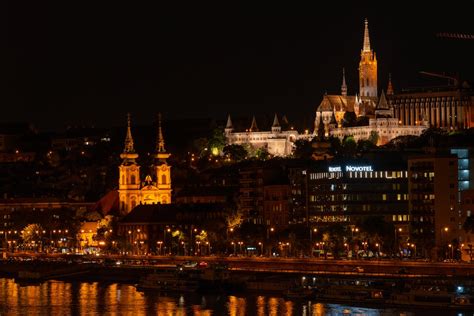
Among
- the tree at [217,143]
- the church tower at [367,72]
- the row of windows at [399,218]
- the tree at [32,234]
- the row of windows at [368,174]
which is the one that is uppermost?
the church tower at [367,72]

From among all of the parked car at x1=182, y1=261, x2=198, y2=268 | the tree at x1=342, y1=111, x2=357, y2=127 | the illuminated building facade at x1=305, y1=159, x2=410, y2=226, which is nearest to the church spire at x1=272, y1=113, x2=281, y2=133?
the tree at x1=342, y1=111, x2=357, y2=127

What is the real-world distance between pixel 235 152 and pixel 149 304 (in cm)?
8569

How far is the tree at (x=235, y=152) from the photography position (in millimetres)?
172875

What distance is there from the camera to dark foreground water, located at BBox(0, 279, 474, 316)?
3233 inches

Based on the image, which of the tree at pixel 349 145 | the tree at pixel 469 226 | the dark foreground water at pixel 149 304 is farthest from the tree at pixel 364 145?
the dark foreground water at pixel 149 304

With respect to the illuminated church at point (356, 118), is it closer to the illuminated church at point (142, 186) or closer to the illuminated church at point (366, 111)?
the illuminated church at point (366, 111)

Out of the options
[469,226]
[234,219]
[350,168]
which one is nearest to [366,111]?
[234,219]

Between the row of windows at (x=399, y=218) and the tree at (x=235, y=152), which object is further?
the tree at (x=235, y=152)

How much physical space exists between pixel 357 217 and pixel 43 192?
67.8 metres

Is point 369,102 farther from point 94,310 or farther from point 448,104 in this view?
point 94,310

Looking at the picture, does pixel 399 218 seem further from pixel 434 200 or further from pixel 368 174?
pixel 434 200

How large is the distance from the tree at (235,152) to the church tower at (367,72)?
2613 cm

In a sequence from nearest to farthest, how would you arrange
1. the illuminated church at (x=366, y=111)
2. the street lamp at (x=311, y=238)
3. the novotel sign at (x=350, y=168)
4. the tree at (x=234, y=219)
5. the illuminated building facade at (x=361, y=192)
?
the street lamp at (x=311, y=238)
the illuminated building facade at (x=361, y=192)
the novotel sign at (x=350, y=168)
the tree at (x=234, y=219)
the illuminated church at (x=366, y=111)

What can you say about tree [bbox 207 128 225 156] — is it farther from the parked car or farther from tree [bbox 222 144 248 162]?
the parked car
